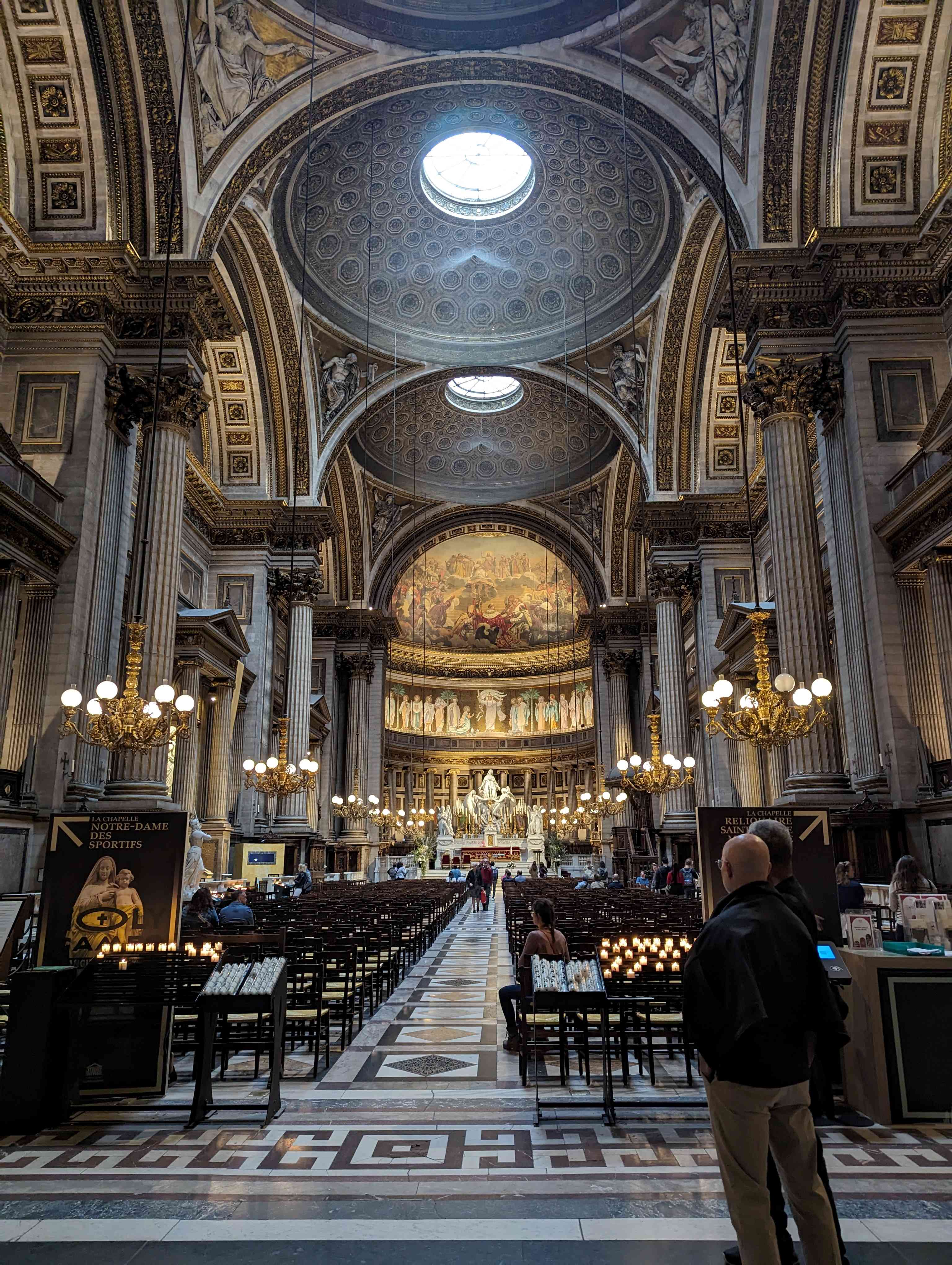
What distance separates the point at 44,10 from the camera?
13.1 metres

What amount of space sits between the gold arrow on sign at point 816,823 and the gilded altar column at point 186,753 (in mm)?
14547

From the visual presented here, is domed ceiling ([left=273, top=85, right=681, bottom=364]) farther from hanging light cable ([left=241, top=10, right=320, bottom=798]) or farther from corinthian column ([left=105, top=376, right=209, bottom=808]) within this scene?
corinthian column ([left=105, top=376, right=209, bottom=808])

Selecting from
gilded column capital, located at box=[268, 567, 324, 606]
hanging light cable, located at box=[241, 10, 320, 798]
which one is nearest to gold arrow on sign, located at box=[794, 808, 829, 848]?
hanging light cable, located at box=[241, 10, 320, 798]

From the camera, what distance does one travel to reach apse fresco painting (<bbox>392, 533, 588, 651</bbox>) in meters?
43.2

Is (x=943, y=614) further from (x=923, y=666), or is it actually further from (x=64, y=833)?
(x=64, y=833)

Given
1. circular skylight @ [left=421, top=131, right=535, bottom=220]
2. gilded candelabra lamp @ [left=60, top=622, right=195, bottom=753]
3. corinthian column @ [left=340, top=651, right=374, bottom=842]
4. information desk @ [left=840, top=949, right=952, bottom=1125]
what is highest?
circular skylight @ [left=421, top=131, right=535, bottom=220]

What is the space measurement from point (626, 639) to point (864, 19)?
24322 mm

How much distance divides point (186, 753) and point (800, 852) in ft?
49.9

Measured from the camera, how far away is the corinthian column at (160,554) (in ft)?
42.5

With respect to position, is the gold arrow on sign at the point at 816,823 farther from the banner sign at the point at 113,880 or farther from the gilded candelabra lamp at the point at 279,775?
the gilded candelabra lamp at the point at 279,775

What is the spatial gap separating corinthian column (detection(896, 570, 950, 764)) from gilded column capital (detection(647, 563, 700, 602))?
1142cm

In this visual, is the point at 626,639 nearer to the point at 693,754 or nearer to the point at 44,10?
the point at 693,754

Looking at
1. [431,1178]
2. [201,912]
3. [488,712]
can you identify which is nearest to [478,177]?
[201,912]

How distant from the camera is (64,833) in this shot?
6211mm
